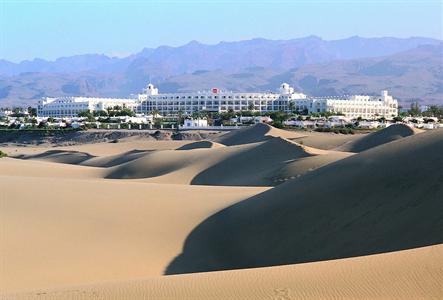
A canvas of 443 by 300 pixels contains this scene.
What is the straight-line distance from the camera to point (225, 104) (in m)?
141

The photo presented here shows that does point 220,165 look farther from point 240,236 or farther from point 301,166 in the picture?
point 240,236

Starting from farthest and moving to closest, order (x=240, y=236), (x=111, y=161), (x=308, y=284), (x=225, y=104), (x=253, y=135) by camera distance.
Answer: (x=225, y=104) < (x=253, y=135) < (x=111, y=161) < (x=240, y=236) < (x=308, y=284)

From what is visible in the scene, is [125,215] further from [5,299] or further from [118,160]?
[118,160]

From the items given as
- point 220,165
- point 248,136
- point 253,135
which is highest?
point 220,165

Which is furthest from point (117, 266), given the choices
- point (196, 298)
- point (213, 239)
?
point (196, 298)

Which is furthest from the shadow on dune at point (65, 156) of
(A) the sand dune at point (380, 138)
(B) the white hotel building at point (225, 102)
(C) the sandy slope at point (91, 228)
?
(B) the white hotel building at point (225, 102)

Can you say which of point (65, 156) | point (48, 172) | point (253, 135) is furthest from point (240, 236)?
point (253, 135)

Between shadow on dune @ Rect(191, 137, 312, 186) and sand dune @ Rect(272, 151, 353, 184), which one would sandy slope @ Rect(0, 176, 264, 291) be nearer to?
sand dune @ Rect(272, 151, 353, 184)

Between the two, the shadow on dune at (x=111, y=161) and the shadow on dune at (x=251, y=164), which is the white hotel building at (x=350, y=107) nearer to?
the shadow on dune at (x=111, y=161)

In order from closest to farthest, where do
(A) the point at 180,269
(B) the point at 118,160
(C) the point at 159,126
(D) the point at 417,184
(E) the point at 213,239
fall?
(A) the point at 180,269 < (D) the point at 417,184 < (E) the point at 213,239 < (B) the point at 118,160 < (C) the point at 159,126

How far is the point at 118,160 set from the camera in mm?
48969

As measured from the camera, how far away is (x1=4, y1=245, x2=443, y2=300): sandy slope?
28.3 feet

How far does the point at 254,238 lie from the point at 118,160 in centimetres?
3320

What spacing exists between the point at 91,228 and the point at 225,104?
124m
